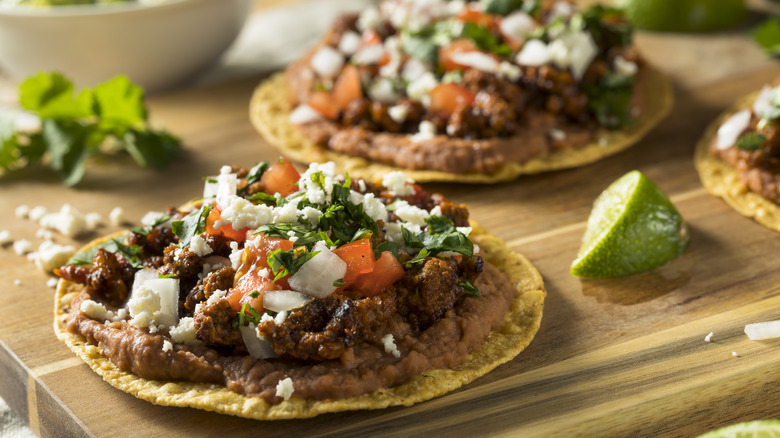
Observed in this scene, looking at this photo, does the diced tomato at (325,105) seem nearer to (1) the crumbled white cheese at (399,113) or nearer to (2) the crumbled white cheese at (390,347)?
(1) the crumbled white cheese at (399,113)

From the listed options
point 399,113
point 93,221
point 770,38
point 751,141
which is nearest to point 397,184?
point 399,113

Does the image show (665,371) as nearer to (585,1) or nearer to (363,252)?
(363,252)

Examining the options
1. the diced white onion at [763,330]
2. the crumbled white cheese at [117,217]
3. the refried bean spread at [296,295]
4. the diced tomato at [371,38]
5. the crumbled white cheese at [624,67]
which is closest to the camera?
the refried bean spread at [296,295]

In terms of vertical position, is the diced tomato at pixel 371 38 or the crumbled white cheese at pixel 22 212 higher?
the diced tomato at pixel 371 38

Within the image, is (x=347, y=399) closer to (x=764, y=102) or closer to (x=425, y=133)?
(x=425, y=133)

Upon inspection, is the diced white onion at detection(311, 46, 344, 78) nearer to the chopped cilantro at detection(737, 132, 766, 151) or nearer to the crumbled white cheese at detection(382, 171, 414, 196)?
the crumbled white cheese at detection(382, 171, 414, 196)

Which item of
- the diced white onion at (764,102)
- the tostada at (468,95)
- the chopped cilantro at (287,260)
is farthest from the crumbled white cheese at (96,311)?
the diced white onion at (764,102)

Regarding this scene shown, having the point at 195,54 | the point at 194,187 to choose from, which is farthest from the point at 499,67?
the point at 195,54
